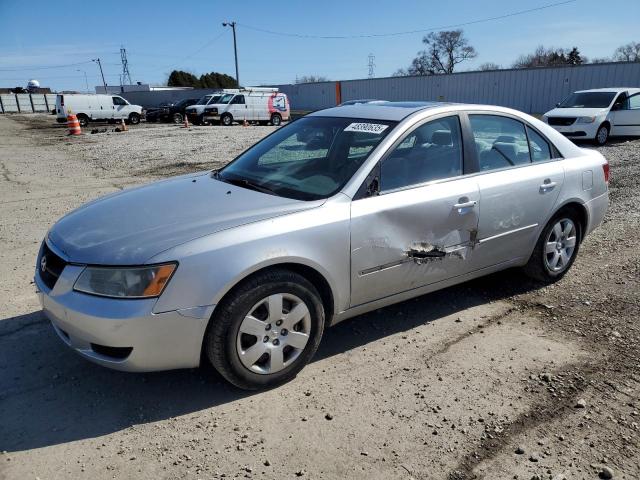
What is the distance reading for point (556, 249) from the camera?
4531 mm

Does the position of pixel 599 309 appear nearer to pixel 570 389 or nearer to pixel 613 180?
pixel 570 389

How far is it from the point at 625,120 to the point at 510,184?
13442mm

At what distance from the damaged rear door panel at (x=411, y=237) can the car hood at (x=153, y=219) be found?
1.31ft

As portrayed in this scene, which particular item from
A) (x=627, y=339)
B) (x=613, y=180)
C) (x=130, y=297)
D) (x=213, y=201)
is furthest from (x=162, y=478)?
(x=613, y=180)

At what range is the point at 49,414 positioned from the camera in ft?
9.25

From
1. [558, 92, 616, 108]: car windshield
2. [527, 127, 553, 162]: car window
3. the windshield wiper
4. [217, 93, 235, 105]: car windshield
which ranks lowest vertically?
the windshield wiper

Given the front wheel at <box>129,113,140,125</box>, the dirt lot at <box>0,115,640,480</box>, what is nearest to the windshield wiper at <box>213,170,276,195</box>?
the dirt lot at <box>0,115,640,480</box>

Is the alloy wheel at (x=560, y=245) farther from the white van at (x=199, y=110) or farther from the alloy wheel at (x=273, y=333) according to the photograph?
the white van at (x=199, y=110)

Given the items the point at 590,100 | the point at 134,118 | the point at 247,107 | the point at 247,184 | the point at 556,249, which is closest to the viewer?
the point at 247,184

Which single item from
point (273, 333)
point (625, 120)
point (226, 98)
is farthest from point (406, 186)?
point (226, 98)

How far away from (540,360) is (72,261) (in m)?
3.01

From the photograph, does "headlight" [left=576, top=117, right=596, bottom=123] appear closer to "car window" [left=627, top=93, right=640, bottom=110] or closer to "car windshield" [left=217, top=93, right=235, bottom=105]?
"car window" [left=627, top=93, right=640, bottom=110]

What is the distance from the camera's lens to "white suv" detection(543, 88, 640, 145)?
1417 cm

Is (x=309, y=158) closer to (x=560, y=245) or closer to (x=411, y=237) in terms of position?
(x=411, y=237)
